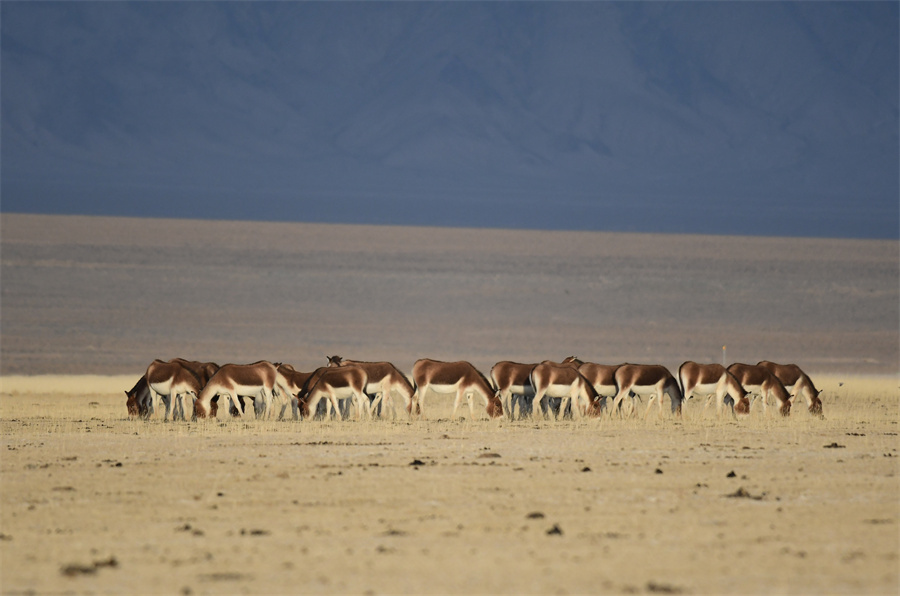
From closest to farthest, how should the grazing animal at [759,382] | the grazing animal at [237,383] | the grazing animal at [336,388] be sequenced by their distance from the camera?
1. the grazing animal at [237,383]
2. the grazing animal at [336,388]
3. the grazing animal at [759,382]

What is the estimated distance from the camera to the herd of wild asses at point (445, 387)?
79.8 feet

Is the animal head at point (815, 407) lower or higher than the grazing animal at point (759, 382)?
lower

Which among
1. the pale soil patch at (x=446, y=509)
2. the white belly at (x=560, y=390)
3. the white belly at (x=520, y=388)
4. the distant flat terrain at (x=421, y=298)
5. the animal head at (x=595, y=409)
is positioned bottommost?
the pale soil patch at (x=446, y=509)

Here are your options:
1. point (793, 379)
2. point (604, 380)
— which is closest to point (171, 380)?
point (604, 380)

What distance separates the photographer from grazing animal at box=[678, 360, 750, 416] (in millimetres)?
25250

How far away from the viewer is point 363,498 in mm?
14898

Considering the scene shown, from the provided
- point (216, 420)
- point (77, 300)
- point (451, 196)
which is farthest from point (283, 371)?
point (451, 196)

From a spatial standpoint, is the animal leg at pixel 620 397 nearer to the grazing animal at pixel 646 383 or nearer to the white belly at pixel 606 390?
the grazing animal at pixel 646 383

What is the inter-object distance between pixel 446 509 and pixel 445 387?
37.7 feet

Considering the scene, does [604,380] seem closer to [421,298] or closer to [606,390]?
[606,390]

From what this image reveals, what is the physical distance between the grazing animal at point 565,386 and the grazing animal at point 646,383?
54 cm

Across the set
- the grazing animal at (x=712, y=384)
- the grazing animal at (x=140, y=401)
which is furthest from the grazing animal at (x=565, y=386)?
the grazing animal at (x=140, y=401)

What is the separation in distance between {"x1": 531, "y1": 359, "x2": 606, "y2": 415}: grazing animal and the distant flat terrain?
20.9 metres

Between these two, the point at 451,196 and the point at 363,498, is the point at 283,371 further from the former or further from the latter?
the point at 451,196
